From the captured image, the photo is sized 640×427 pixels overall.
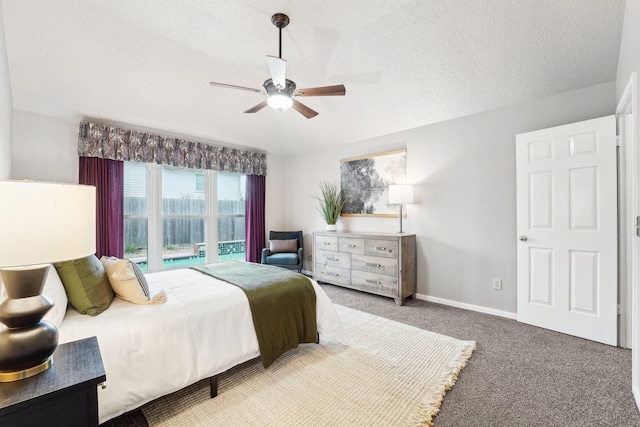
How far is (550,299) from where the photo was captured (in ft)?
9.30

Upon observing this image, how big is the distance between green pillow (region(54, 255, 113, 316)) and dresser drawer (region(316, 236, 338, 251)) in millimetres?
3002

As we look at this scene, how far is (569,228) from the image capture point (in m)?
2.73

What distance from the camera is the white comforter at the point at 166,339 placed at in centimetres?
152

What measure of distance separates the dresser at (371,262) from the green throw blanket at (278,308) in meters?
1.57

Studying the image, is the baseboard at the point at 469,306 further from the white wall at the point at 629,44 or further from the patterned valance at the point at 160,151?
the patterned valance at the point at 160,151

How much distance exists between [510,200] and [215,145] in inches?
170

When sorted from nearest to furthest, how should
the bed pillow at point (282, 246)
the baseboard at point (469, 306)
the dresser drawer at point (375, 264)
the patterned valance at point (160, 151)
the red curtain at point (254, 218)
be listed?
the baseboard at point (469, 306)
the patterned valance at point (160, 151)
the dresser drawer at point (375, 264)
the bed pillow at point (282, 246)
the red curtain at point (254, 218)

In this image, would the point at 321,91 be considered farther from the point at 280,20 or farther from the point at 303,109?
the point at 280,20

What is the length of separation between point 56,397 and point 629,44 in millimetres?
3804

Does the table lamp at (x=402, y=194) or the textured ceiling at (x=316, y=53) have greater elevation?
the textured ceiling at (x=316, y=53)

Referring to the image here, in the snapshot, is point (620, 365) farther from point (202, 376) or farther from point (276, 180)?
point (276, 180)

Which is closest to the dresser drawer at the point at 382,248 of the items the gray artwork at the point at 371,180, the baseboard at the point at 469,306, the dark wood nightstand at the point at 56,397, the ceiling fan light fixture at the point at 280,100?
the gray artwork at the point at 371,180

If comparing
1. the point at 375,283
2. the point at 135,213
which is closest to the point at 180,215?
the point at 135,213

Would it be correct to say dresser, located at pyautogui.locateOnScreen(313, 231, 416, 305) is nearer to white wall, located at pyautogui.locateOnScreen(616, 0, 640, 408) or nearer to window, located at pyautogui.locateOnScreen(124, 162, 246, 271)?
window, located at pyautogui.locateOnScreen(124, 162, 246, 271)
